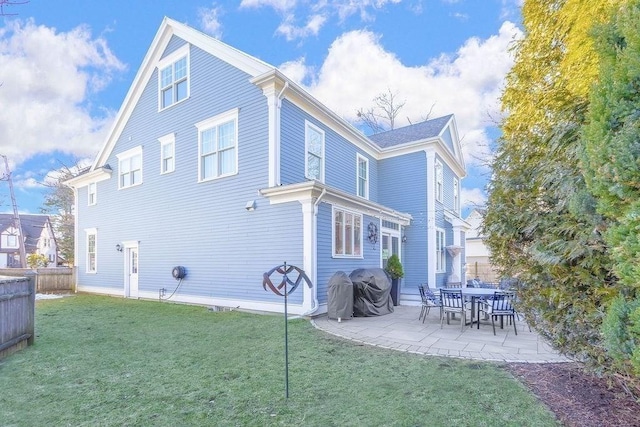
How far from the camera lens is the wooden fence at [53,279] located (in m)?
14.6

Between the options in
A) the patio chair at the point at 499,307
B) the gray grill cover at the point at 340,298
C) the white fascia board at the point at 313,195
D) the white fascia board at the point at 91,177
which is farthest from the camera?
the white fascia board at the point at 91,177

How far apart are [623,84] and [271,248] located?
7.74 meters

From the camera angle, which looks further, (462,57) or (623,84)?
(462,57)

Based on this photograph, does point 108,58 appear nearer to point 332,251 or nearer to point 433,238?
point 332,251

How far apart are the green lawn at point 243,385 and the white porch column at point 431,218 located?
784 centimetres

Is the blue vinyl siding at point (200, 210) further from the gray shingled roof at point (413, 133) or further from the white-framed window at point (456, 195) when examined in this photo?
the white-framed window at point (456, 195)

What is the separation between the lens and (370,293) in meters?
8.72

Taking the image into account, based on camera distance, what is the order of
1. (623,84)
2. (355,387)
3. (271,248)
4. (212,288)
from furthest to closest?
(212,288) < (271,248) < (355,387) < (623,84)

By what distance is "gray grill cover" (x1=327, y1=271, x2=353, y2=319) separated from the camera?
7.96 meters

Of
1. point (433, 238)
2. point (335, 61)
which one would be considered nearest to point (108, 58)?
point (335, 61)

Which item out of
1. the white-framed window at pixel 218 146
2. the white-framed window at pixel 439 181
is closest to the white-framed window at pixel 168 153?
the white-framed window at pixel 218 146

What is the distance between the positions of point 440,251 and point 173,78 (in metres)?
12.1

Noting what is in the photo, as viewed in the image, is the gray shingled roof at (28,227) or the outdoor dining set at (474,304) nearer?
the outdoor dining set at (474,304)

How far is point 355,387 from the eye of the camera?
3934mm
